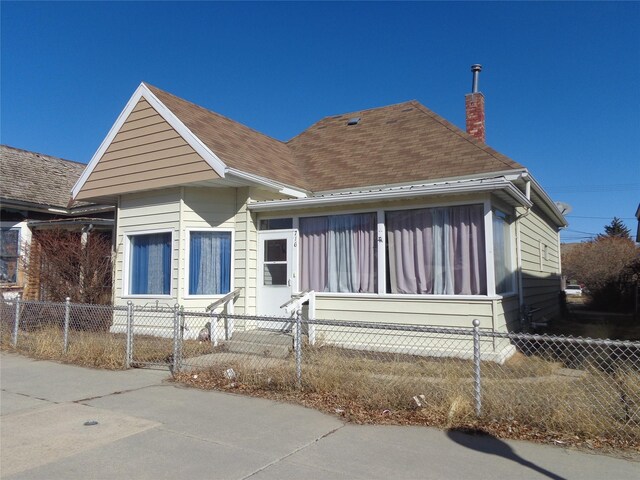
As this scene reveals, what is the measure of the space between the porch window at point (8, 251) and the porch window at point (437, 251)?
37.2 ft

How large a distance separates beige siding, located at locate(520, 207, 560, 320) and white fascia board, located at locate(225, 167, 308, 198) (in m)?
5.14

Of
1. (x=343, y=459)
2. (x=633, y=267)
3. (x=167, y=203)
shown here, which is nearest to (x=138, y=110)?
(x=167, y=203)

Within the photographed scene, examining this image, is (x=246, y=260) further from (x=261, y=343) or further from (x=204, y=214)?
(x=261, y=343)

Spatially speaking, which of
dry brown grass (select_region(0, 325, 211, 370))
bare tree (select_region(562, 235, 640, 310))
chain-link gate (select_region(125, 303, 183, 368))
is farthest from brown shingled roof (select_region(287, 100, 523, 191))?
bare tree (select_region(562, 235, 640, 310))

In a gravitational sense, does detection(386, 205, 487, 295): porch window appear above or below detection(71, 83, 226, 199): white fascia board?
below

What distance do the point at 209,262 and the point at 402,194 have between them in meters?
4.43

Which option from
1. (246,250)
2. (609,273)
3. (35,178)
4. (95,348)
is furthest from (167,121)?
(609,273)

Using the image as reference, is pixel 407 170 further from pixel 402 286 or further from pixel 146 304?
pixel 146 304

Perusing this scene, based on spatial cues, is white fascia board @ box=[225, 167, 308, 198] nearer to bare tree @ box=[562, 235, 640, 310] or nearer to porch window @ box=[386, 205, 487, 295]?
porch window @ box=[386, 205, 487, 295]

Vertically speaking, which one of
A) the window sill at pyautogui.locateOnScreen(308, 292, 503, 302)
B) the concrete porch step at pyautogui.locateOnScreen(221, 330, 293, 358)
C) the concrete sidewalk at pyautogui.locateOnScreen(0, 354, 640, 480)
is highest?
the window sill at pyautogui.locateOnScreen(308, 292, 503, 302)

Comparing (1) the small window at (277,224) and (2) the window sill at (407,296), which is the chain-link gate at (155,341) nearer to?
(1) the small window at (277,224)

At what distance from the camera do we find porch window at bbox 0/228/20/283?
1412 centimetres

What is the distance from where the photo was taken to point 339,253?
31.6ft

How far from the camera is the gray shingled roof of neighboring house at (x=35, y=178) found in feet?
47.2
